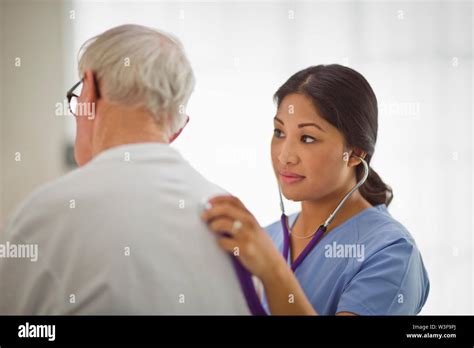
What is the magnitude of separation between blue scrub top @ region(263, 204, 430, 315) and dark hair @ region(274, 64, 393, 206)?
9 cm

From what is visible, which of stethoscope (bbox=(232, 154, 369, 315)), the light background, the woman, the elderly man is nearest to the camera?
the elderly man

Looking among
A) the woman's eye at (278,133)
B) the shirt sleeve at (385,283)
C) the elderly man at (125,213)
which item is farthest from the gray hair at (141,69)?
the shirt sleeve at (385,283)

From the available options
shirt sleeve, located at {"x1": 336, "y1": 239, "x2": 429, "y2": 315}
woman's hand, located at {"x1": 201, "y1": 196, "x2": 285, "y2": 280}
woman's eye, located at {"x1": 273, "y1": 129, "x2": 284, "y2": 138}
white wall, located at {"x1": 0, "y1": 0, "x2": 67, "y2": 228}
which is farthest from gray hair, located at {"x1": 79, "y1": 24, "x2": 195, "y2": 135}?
shirt sleeve, located at {"x1": 336, "y1": 239, "x2": 429, "y2": 315}

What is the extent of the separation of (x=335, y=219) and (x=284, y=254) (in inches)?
6.1

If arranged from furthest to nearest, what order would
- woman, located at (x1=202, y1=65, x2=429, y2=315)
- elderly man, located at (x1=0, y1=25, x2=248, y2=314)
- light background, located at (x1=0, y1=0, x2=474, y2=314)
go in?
light background, located at (x1=0, y1=0, x2=474, y2=314), woman, located at (x1=202, y1=65, x2=429, y2=315), elderly man, located at (x1=0, y1=25, x2=248, y2=314)

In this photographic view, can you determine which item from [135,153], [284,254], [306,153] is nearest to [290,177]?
[306,153]

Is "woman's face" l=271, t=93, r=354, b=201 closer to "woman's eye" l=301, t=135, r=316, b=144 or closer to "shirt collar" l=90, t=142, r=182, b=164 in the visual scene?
"woman's eye" l=301, t=135, r=316, b=144

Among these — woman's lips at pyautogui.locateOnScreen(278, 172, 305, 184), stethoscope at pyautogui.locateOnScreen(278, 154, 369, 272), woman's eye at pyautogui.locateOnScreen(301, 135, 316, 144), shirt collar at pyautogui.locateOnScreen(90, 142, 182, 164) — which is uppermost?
shirt collar at pyautogui.locateOnScreen(90, 142, 182, 164)

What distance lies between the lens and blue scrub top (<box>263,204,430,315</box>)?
1.19m

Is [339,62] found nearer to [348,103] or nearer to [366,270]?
[348,103]

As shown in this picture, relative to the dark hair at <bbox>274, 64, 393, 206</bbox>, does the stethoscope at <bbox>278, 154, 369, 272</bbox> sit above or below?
below

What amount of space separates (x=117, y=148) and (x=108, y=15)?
530 mm

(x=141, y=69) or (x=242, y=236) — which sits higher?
(x=141, y=69)

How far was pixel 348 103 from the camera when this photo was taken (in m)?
1.26
